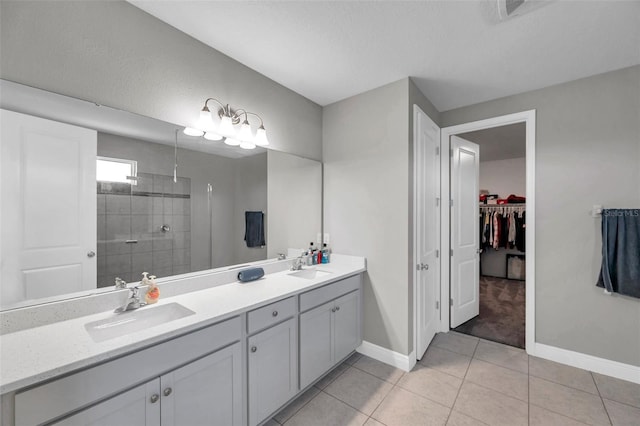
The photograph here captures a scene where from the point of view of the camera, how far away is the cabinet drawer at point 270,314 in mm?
1511

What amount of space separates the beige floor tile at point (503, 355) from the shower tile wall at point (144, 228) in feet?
9.24

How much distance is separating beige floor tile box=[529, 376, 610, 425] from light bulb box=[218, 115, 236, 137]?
9.91 ft

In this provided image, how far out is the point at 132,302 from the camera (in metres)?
1.42

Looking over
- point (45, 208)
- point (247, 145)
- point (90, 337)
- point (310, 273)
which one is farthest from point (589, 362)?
point (45, 208)

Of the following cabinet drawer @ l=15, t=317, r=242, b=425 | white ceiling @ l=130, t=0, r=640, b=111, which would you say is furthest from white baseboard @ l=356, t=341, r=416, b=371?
white ceiling @ l=130, t=0, r=640, b=111

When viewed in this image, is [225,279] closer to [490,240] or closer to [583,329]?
[583,329]

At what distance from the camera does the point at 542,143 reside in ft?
8.11

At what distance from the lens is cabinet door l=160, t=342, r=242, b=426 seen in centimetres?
117

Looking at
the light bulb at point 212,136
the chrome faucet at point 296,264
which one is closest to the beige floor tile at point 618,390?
the chrome faucet at point 296,264

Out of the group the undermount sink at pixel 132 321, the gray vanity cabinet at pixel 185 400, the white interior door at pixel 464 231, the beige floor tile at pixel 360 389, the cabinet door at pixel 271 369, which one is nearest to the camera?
the gray vanity cabinet at pixel 185 400

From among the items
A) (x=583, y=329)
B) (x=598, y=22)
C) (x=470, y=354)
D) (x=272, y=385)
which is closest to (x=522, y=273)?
(x=583, y=329)

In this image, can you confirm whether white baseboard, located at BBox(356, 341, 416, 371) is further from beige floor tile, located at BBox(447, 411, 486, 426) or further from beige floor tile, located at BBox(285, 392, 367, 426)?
beige floor tile, located at BBox(285, 392, 367, 426)

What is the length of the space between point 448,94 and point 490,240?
391 cm

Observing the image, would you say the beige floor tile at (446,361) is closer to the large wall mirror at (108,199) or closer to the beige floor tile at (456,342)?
the beige floor tile at (456,342)
